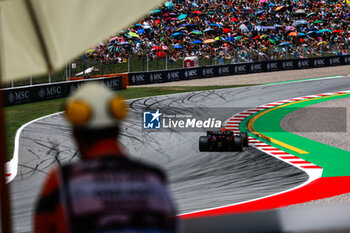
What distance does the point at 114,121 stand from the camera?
64.7 inches

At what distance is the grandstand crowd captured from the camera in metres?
32.8

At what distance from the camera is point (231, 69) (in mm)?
33219

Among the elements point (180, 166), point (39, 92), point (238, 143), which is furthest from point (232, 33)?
point (180, 166)

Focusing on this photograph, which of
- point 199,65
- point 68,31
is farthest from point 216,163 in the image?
point 199,65

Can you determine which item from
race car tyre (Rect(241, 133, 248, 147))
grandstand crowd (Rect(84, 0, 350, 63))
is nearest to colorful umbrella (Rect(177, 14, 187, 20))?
grandstand crowd (Rect(84, 0, 350, 63))

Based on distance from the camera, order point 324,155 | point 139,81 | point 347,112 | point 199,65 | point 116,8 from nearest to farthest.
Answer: point 116,8, point 324,155, point 347,112, point 139,81, point 199,65

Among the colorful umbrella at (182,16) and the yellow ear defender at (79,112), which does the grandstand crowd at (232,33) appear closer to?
the colorful umbrella at (182,16)

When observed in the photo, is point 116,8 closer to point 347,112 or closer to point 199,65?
point 347,112

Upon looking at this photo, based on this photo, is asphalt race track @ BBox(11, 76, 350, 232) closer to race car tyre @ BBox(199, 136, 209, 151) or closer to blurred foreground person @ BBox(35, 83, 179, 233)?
race car tyre @ BBox(199, 136, 209, 151)

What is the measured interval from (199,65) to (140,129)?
17.0m

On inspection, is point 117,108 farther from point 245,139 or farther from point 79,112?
point 245,139

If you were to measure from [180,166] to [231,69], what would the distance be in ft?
73.4

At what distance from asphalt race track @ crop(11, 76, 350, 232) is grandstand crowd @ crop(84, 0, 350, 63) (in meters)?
13.6

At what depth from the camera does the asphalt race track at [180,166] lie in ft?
30.1
